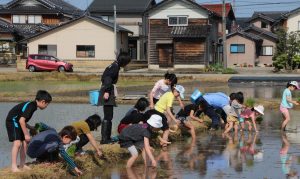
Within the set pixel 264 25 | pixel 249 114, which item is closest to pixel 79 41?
pixel 264 25

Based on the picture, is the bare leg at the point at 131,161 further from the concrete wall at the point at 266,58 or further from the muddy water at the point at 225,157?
the concrete wall at the point at 266,58

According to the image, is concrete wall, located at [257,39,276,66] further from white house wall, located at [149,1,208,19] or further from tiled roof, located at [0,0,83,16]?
tiled roof, located at [0,0,83,16]

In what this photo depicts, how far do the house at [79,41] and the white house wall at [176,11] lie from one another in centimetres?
347

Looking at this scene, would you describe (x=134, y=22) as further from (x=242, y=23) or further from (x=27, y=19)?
(x=242, y=23)

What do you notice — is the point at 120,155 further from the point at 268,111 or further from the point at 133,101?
the point at 133,101

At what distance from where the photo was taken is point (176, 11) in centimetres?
4828

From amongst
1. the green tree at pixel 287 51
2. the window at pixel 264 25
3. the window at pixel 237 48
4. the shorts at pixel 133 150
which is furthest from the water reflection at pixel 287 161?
the window at pixel 264 25

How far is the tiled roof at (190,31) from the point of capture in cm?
4700

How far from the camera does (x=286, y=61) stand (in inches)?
1766

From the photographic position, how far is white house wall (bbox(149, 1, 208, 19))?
157 ft

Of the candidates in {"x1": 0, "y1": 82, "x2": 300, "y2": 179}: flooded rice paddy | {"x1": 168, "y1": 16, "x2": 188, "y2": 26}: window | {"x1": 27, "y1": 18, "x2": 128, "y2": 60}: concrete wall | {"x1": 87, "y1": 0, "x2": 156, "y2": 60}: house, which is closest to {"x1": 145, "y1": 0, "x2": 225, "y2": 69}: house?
{"x1": 168, "y1": 16, "x2": 188, "y2": 26}: window

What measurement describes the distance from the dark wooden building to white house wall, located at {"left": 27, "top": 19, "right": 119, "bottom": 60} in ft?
11.1

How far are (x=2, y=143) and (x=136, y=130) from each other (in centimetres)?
320

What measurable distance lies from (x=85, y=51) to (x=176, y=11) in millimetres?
8091
